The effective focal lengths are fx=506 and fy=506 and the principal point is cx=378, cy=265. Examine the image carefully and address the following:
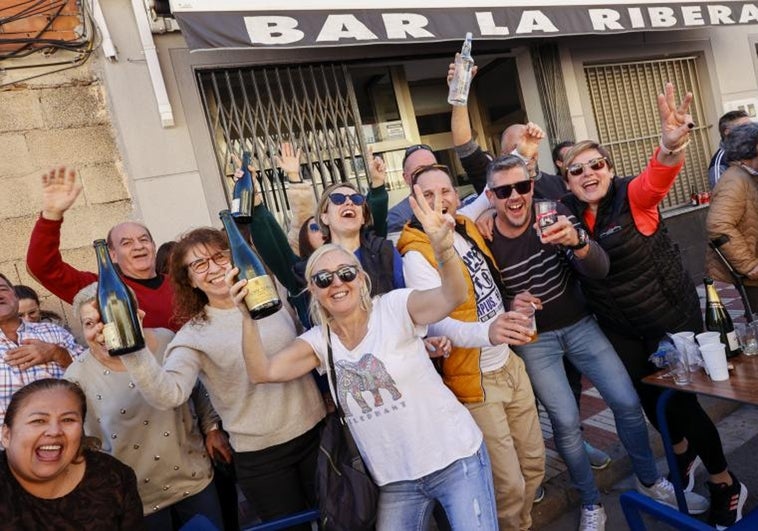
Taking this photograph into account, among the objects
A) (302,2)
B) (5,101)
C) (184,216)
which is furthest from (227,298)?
(5,101)

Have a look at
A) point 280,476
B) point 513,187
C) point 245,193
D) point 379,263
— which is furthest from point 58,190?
point 513,187

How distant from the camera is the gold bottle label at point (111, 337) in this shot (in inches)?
64.5

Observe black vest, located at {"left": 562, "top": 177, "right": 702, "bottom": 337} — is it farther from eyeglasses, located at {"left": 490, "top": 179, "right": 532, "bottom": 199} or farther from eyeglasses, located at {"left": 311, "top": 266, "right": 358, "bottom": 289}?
eyeglasses, located at {"left": 311, "top": 266, "right": 358, "bottom": 289}

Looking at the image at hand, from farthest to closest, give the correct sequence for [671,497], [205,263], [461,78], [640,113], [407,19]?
[640,113] < [407,19] < [461,78] < [671,497] < [205,263]

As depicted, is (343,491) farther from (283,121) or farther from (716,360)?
(283,121)

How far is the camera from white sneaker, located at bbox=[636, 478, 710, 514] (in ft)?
8.27

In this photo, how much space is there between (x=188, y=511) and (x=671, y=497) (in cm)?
233

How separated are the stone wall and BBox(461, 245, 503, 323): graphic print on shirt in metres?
3.27

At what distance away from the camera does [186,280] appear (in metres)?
2.02

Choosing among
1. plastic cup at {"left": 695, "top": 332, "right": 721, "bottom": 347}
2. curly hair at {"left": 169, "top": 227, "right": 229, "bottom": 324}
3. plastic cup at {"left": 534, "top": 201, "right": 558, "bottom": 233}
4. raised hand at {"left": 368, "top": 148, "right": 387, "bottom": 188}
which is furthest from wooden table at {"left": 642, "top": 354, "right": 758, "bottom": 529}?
curly hair at {"left": 169, "top": 227, "right": 229, "bottom": 324}

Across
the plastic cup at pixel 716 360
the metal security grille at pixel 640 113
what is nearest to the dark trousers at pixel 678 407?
the plastic cup at pixel 716 360

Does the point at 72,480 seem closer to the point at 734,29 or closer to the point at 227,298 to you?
the point at 227,298

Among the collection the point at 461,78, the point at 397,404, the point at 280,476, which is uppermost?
the point at 461,78

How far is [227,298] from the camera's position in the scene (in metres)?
2.04
